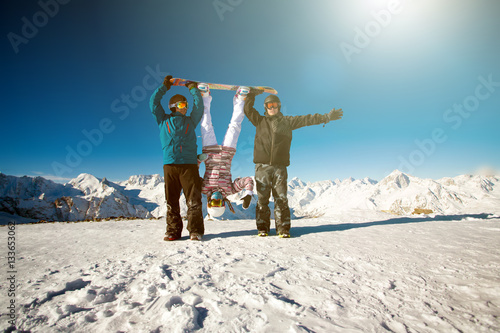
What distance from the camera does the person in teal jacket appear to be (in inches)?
178

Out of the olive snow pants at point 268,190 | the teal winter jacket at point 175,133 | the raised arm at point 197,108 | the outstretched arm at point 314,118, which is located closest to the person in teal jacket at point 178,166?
the teal winter jacket at point 175,133

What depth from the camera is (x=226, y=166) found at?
5680mm

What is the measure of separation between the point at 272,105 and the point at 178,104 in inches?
90.5

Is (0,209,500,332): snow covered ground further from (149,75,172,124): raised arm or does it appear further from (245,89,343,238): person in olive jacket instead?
(149,75,172,124): raised arm

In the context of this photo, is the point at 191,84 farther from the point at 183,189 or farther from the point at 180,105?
the point at 183,189

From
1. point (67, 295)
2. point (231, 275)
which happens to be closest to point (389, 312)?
point (231, 275)

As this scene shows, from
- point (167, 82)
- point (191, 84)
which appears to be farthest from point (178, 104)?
point (191, 84)

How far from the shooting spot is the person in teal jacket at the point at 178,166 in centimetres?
452

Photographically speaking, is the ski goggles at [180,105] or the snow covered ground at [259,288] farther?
the ski goggles at [180,105]

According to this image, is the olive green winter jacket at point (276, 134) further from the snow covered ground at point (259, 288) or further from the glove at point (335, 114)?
the snow covered ground at point (259, 288)

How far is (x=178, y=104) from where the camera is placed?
5109 mm

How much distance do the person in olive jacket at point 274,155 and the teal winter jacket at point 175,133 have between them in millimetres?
1551

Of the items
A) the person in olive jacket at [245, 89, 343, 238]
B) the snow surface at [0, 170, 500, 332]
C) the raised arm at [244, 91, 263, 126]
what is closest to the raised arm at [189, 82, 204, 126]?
the raised arm at [244, 91, 263, 126]

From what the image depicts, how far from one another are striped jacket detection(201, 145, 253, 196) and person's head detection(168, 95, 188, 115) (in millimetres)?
1121
